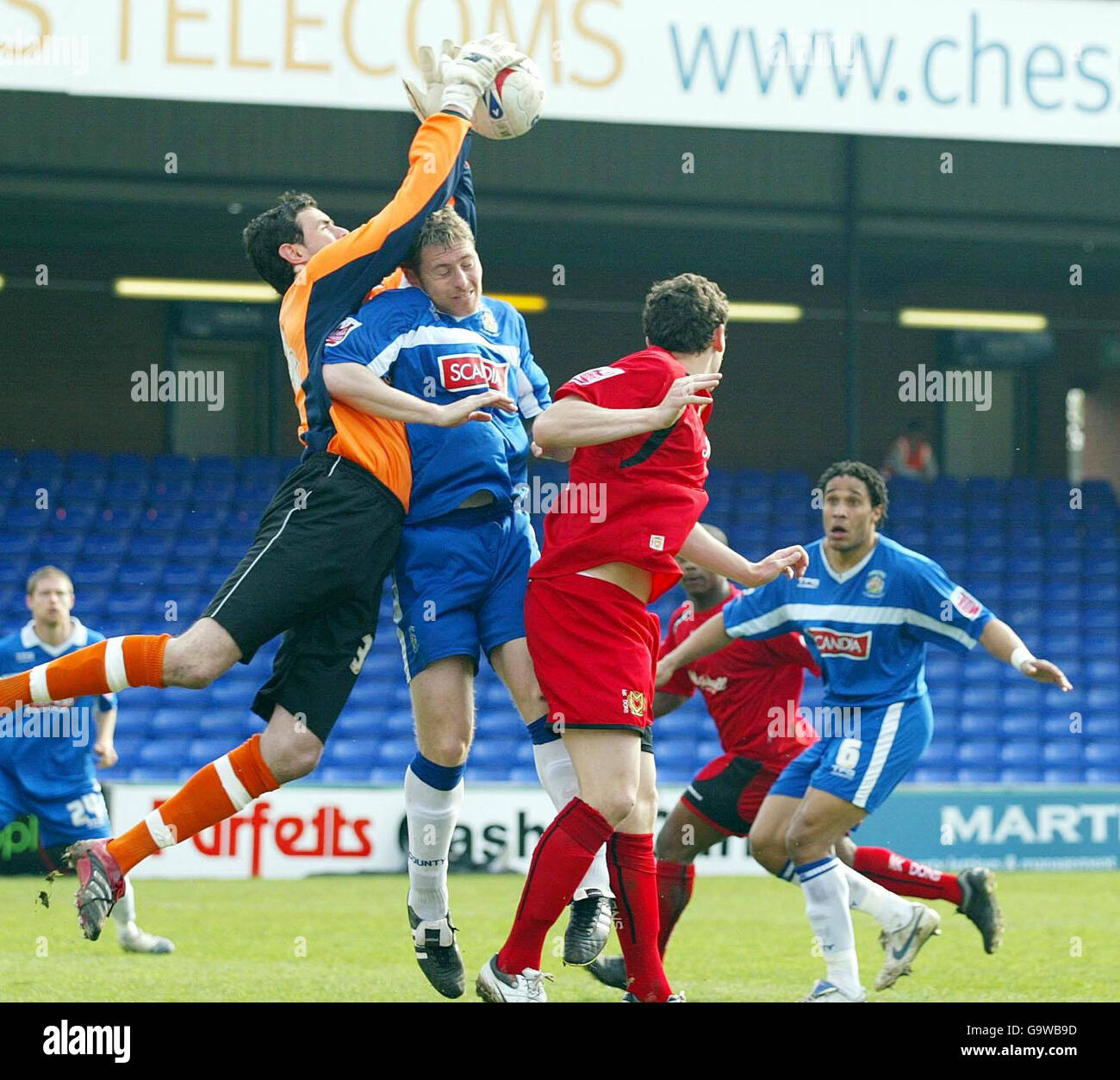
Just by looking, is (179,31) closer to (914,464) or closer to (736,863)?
(736,863)

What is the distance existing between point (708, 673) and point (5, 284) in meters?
12.4

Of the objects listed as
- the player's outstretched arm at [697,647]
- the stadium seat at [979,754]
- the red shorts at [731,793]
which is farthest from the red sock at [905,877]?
the stadium seat at [979,754]

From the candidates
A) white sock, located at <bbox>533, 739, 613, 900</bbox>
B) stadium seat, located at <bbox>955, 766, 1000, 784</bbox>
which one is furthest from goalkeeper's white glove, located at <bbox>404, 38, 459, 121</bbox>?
stadium seat, located at <bbox>955, 766, 1000, 784</bbox>

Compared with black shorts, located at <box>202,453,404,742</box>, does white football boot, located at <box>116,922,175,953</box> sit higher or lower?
lower

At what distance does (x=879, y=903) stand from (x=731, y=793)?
2.51 ft

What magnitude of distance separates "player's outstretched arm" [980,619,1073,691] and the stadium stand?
24.7ft

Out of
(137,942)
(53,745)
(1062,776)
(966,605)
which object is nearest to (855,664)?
(966,605)

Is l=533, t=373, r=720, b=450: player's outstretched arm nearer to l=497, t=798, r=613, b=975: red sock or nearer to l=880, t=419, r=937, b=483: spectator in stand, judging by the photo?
l=497, t=798, r=613, b=975: red sock

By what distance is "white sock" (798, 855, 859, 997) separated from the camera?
20.5ft

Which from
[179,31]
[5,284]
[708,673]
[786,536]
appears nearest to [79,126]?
[179,31]

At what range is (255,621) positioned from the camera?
4.99 metres

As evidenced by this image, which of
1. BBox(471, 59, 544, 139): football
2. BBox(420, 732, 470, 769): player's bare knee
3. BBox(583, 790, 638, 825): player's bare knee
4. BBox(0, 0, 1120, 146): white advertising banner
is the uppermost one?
BBox(0, 0, 1120, 146): white advertising banner

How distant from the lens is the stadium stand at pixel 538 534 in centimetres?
1407

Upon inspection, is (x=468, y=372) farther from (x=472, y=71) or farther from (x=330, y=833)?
(x=330, y=833)
